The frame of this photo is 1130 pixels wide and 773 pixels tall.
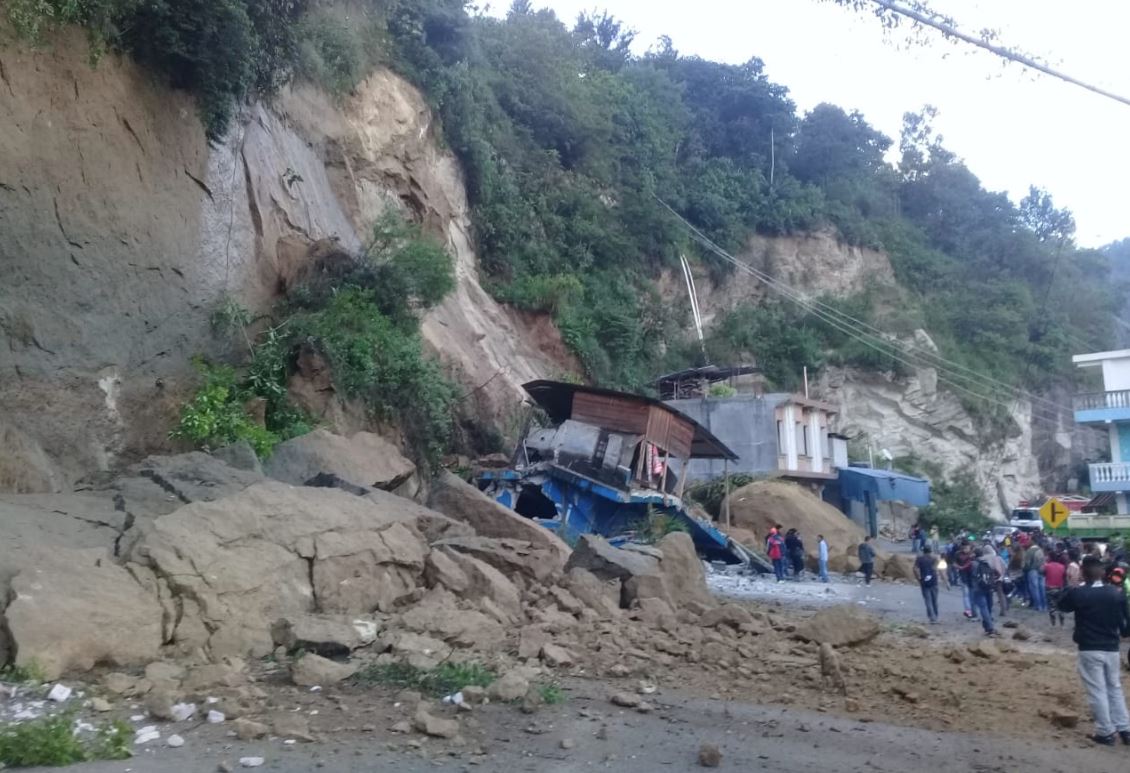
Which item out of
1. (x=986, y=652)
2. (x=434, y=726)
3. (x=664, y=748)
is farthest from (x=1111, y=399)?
(x=434, y=726)

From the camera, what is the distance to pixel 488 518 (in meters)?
13.4

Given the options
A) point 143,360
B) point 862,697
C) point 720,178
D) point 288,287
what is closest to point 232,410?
point 143,360

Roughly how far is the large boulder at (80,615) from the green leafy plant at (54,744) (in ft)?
3.61

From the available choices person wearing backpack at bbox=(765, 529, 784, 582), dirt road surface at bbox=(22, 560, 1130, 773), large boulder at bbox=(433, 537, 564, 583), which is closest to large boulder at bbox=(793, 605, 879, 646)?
dirt road surface at bbox=(22, 560, 1130, 773)

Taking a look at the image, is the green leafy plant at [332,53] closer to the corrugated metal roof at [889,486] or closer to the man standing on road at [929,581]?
the man standing on road at [929,581]

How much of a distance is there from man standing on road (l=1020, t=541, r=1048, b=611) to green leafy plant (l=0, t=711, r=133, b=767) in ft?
52.2

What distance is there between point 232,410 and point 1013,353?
4278cm

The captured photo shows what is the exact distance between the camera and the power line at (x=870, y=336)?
142ft

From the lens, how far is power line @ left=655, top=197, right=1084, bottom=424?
43406 mm

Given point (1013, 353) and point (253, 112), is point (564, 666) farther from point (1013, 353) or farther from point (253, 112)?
point (1013, 353)

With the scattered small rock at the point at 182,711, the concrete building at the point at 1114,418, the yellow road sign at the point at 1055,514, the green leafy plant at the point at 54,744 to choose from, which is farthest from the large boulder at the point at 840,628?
the concrete building at the point at 1114,418

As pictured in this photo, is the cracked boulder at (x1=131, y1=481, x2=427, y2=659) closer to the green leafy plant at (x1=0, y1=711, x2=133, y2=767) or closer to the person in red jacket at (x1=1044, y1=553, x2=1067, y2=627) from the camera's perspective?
the green leafy plant at (x1=0, y1=711, x2=133, y2=767)

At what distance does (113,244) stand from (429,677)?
A: 1000cm

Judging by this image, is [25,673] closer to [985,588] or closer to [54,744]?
[54,744]
